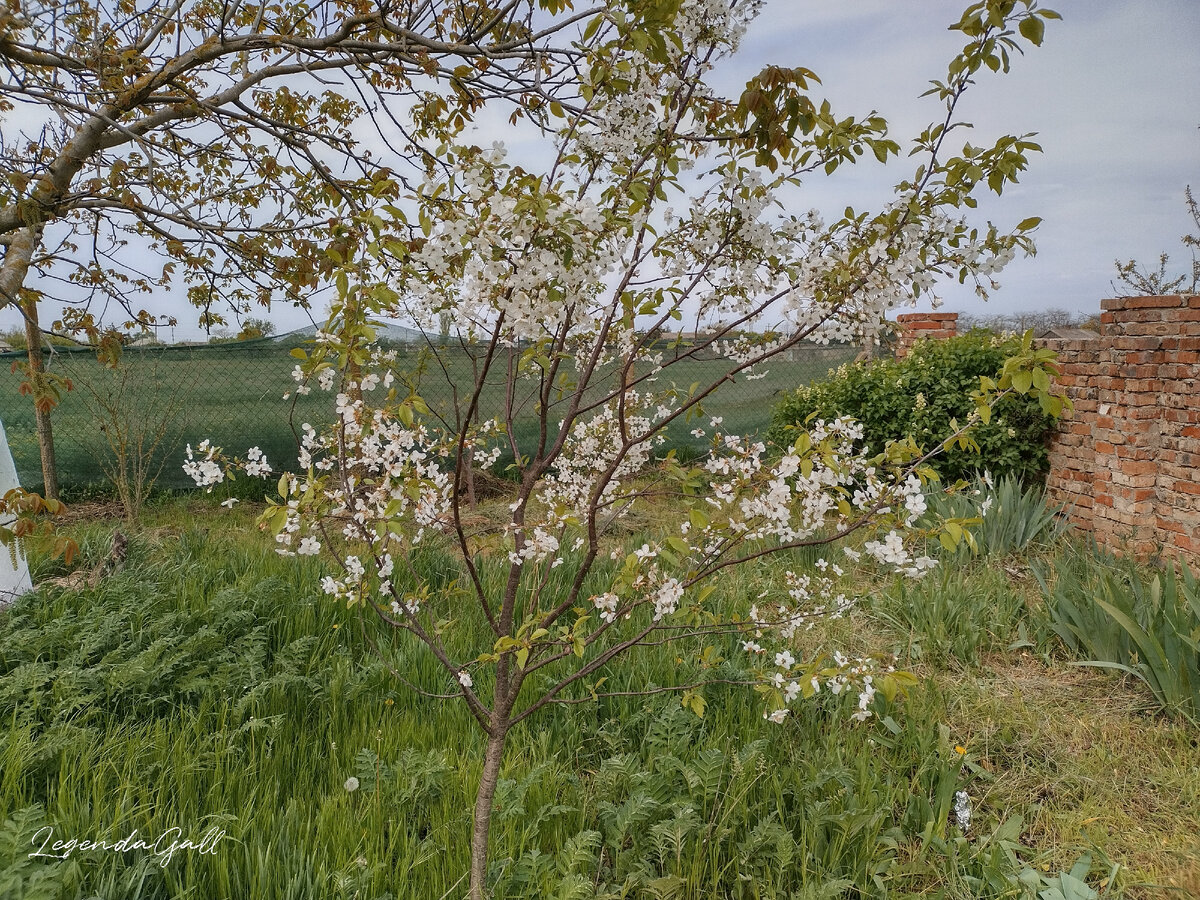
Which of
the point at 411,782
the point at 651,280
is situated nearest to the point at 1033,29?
the point at 651,280

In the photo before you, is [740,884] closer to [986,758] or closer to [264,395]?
[986,758]

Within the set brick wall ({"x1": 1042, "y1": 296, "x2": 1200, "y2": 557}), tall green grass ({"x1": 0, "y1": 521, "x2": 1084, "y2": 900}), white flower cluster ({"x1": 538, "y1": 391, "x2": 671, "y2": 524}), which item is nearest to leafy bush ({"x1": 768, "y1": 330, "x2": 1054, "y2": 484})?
brick wall ({"x1": 1042, "y1": 296, "x2": 1200, "y2": 557})

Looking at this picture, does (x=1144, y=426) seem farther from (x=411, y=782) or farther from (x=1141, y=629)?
(x=411, y=782)

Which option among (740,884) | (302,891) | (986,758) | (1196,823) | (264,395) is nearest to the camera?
(302,891)

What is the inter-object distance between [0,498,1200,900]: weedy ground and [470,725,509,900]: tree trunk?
0.43ft

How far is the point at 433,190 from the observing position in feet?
5.19

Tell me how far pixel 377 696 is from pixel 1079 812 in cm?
269

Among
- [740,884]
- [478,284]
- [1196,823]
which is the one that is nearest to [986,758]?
[1196,823]

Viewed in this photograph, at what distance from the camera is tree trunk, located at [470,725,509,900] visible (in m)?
1.77

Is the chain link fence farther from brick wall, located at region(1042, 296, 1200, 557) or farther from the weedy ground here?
the weedy ground

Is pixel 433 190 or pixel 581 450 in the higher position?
pixel 433 190

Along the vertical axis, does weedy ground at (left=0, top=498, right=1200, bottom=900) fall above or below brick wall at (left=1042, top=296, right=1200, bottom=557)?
below

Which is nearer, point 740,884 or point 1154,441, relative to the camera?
point 740,884

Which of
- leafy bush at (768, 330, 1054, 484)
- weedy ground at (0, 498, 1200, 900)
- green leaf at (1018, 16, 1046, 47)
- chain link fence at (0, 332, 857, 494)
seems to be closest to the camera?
green leaf at (1018, 16, 1046, 47)
